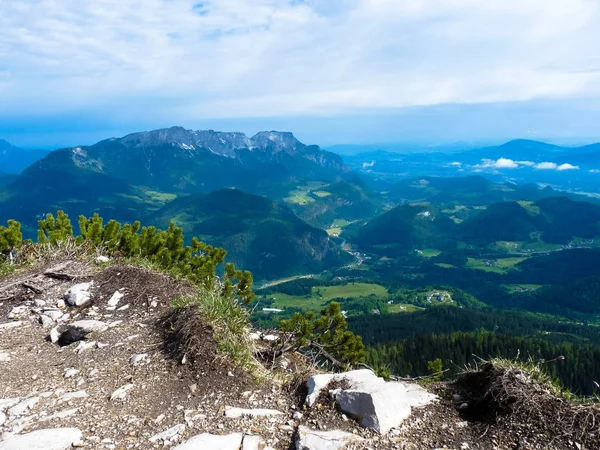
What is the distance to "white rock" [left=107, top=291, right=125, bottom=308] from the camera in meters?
12.8

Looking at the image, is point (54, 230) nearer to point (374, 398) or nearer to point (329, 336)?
point (329, 336)

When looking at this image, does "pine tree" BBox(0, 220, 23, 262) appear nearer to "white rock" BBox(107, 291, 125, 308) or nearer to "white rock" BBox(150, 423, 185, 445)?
"white rock" BBox(107, 291, 125, 308)

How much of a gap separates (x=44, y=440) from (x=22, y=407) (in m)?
1.77

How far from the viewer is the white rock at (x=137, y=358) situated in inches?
365

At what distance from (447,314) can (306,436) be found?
162 meters

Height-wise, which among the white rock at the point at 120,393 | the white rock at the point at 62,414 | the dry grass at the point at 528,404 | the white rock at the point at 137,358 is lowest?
the white rock at the point at 62,414

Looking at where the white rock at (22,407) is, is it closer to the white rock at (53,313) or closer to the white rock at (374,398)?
the white rock at (53,313)

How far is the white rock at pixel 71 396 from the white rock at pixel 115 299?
470cm

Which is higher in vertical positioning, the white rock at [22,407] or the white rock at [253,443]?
the white rock at [253,443]

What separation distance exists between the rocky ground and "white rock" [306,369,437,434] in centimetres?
6

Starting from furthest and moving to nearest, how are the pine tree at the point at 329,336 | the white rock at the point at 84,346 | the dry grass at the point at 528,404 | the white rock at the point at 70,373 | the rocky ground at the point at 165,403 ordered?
1. the pine tree at the point at 329,336
2. the white rock at the point at 84,346
3. the white rock at the point at 70,373
4. the rocky ground at the point at 165,403
5. the dry grass at the point at 528,404

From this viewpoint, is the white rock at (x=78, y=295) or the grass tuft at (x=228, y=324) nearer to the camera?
the grass tuft at (x=228, y=324)

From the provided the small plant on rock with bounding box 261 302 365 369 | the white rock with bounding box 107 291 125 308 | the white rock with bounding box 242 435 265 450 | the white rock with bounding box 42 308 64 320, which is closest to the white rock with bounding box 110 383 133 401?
the white rock with bounding box 242 435 265 450

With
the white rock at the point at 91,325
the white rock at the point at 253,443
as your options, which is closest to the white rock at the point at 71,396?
the white rock at the point at 91,325
